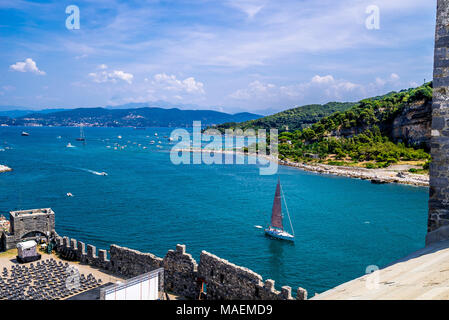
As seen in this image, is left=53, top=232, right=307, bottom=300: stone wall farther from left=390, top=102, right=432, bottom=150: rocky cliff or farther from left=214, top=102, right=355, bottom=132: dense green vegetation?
left=214, top=102, right=355, bottom=132: dense green vegetation

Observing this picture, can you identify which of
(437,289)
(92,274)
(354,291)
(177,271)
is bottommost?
(92,274)

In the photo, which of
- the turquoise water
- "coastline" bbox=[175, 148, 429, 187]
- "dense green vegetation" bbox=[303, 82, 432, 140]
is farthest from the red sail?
"dense green vegetation" bbox=[303, 82, 432, 140]

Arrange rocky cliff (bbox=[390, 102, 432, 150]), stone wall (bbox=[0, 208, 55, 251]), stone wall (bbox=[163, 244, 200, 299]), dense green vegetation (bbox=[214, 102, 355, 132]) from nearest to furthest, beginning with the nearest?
stone wall (bbox=[163, 244, 200, 299]) < stone wall (bbox=[0, 208, 55, 251]) < rocky cliff (bbox=[390, 102, 432, 150]) < dense green vegetation (bbox=[214, 102, 355, 132])

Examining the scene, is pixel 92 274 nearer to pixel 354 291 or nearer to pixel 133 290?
pixel 133 290

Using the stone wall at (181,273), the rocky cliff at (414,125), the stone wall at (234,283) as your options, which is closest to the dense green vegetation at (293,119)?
the rocky cliff at (414,125)

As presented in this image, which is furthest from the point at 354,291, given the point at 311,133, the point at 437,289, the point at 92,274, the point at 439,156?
the point at 311,133
